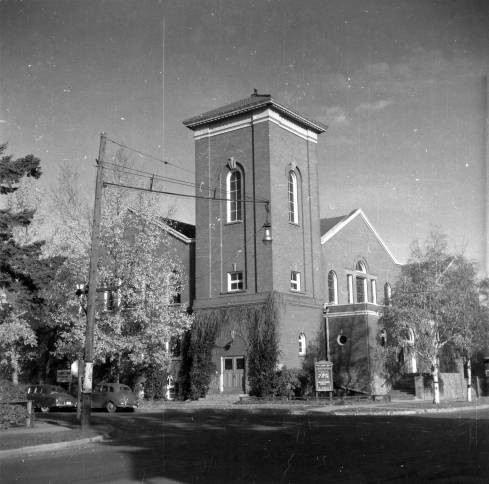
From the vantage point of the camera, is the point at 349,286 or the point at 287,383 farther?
the point at 349,286

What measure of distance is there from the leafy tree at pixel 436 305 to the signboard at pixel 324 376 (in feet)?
13.4

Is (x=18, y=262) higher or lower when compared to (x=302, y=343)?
higher

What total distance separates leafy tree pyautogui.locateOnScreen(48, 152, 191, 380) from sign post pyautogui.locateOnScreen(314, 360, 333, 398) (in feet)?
26.5

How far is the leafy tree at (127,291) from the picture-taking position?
3525 centimetres

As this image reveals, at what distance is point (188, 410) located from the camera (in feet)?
106

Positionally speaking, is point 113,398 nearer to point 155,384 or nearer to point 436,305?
point 155,384

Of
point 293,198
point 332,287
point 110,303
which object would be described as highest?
point 293,198

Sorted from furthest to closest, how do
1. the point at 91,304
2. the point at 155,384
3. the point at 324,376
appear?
the point at 155,384
the point at 324,376
the point at 91,304

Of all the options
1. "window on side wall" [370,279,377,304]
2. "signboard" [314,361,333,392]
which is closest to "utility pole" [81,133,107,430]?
"signboard" [314,361,333,392]

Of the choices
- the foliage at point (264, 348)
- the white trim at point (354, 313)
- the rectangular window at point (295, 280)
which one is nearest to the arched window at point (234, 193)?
the rectangular window at point (295, 280)

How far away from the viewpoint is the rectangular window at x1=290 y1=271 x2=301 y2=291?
133 ft

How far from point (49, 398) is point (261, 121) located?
19.5 m

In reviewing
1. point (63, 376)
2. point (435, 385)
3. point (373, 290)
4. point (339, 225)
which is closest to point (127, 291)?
point (63, 376)

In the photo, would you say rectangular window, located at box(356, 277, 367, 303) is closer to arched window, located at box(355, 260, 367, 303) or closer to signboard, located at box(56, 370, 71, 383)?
arched window, located at box(355, 260, 367, 303)
